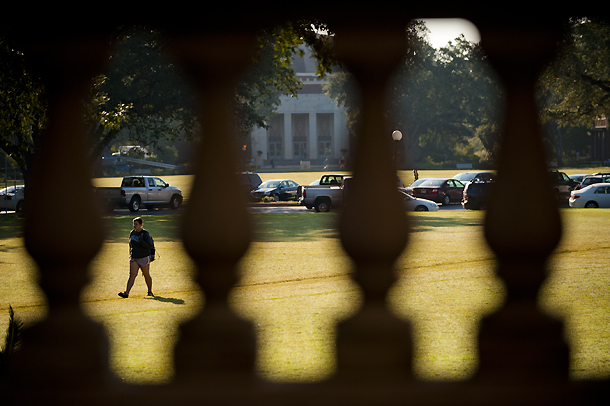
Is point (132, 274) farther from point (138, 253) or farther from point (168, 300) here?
point (168, 300)

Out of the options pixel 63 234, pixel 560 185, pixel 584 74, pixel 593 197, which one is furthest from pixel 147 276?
pixel 584 74

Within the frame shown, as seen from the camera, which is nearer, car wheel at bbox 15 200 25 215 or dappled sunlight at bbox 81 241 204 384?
dappled sunlight at bbox 81 241 204 384

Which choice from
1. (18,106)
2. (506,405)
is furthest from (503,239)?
(506,405)

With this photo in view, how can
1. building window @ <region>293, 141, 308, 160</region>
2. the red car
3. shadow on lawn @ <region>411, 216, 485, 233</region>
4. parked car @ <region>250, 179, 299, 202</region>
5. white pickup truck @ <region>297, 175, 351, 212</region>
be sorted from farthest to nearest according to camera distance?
building window @ <region>293, 141, 308, 160</region> → parked car @ <region>250, 179, 299, 202</region> → the red car → white pickup truck @ <region>297, 175, 351, 212</region> → shadow on lawn @ <region>411, 216, 485, 233</region>

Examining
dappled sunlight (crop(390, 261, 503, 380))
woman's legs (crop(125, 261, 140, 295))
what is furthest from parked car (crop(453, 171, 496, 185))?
woman's legs (crop(125, 261, 140, 295))

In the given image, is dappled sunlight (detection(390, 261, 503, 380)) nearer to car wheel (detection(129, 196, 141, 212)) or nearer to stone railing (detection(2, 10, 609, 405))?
stone railing (detection(2, 10, 609, 405))

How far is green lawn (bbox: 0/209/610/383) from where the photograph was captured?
7.00 metres

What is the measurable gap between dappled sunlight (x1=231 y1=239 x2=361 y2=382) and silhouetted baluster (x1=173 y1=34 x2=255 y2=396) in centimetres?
24

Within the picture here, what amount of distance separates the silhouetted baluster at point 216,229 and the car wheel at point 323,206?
324 centimetres

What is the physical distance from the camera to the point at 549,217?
25.5m

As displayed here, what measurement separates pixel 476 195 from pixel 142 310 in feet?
75.1

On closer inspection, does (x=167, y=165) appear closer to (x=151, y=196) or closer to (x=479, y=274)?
(x=151, y=196)

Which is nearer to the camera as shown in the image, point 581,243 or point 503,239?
point 581,243

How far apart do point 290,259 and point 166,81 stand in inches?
606
